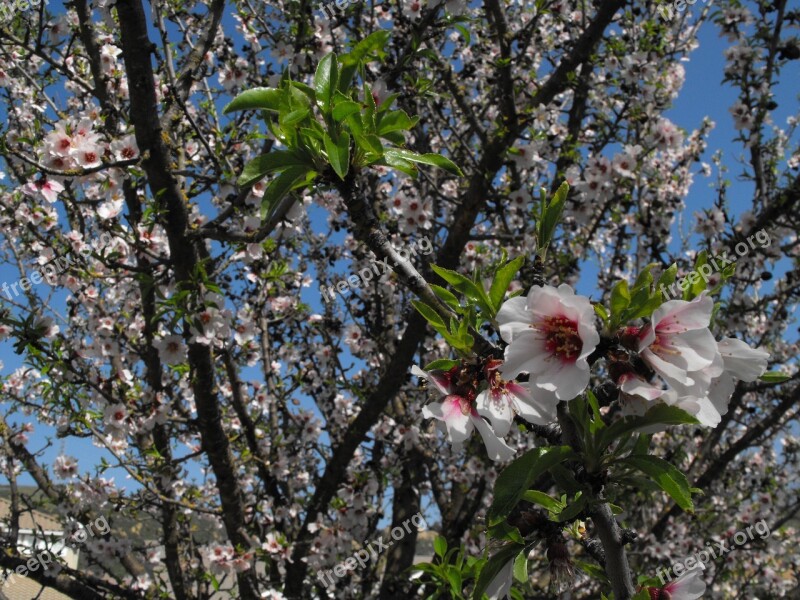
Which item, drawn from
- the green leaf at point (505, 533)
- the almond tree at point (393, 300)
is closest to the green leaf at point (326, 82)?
the almond tree at point (393, 300)

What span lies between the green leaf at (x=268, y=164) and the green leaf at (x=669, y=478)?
35.9 inches

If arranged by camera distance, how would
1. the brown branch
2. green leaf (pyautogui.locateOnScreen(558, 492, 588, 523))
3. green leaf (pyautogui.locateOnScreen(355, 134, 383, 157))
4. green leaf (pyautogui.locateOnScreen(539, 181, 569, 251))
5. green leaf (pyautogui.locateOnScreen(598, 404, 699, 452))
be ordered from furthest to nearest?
1. the brown branch
2. green leaf (pyautogui.locateOnScreen(355, 134, 383, 157))
3. green leaf (pyautogui.locateOnScreen(539, 181, 569, 251))
4. green leaf (pyautogui.locateOnScreen(558, 492, 588, 523))
5. green leaf (pyautogui.locateOnScreen(598, 404, 699, 452))

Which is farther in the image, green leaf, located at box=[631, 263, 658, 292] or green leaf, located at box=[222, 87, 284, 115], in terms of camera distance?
green leaf, located at box=[222, 87, 284, 115]

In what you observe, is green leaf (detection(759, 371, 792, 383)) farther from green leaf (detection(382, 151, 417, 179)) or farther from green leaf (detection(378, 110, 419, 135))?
green leaf (detection(378, 110, 419, 135))

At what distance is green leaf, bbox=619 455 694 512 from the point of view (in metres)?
0.94

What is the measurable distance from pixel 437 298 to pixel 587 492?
46 centimetres

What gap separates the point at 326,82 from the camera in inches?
51.7

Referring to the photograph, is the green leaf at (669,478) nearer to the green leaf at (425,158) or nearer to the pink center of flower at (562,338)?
the pink center of flower at (562,338)

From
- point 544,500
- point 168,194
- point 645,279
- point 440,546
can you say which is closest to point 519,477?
point 544,500

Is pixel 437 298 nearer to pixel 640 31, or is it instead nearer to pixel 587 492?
pixel 587 492

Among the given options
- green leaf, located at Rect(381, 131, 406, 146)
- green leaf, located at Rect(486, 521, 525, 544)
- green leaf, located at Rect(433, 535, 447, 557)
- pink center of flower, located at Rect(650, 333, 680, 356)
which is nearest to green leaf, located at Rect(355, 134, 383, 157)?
green leaf, located at Rect(381, 131, 406, 146)

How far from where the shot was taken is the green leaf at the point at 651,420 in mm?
887

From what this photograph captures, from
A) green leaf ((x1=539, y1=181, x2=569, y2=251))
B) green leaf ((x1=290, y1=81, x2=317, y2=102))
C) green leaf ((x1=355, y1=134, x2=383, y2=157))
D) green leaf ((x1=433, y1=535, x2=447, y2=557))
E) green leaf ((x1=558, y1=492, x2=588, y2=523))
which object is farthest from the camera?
green leaf ((x1=433, y1=535, x2=447, y2=557))

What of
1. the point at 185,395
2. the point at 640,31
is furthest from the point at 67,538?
the point at 640,31
